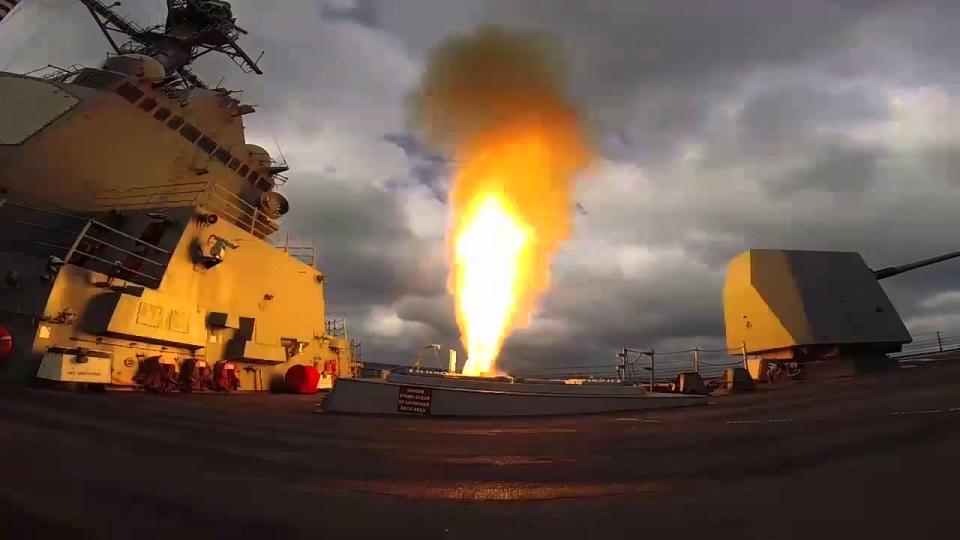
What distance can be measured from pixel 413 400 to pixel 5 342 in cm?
820

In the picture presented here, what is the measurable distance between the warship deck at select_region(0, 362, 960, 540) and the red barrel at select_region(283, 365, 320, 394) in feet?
33.8

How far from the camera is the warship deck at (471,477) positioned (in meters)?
3.65

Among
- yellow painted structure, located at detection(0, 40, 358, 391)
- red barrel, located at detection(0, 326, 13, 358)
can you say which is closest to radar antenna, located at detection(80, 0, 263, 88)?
yellow painted structure, located at detection(0, 40, 358, 391)

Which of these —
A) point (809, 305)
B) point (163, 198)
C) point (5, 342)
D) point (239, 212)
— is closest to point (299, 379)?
point (239, 212)

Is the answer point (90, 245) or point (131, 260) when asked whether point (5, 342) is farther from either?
point (131, 260)

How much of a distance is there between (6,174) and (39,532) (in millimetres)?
15763

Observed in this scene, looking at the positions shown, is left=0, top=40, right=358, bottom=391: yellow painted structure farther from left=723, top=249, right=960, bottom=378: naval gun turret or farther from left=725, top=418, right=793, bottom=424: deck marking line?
left=723, top=249, right=960, bottom=378: naval gun turret

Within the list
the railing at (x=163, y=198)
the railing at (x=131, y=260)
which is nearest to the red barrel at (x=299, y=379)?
the railing at (x=163, y=198)

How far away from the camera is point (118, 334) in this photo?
1287cm

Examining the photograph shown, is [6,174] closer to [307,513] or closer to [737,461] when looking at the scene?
[307,513]

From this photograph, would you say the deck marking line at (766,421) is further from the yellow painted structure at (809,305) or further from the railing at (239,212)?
the railing at (239,212)

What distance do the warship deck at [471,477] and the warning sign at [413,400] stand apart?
293 centimetres

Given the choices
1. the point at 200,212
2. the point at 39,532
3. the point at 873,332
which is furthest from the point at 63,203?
the point at 873,332

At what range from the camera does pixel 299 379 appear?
19859 mm
